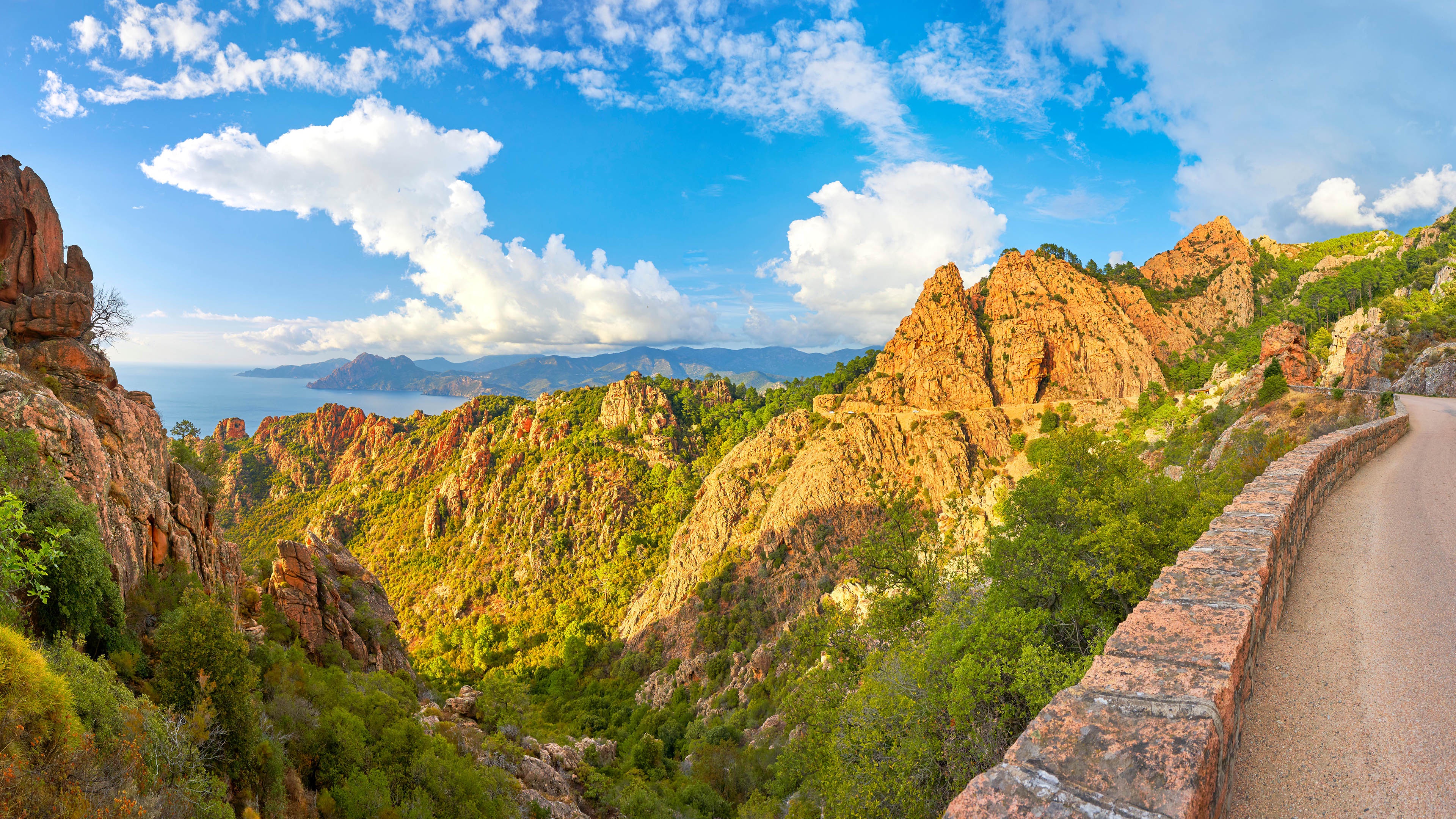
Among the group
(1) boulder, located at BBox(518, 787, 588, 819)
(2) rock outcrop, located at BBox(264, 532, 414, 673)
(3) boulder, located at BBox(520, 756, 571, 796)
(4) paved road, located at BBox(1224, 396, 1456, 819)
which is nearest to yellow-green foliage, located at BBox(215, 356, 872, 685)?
(2) rock outcrop, located at BBox(264, 532, 414, 673)

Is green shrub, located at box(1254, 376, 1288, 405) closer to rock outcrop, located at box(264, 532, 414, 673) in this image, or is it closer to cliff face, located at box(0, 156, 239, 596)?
cliff face, located at box(0, 156, 239, 596)

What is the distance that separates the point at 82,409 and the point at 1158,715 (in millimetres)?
26836

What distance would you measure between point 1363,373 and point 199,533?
266ft

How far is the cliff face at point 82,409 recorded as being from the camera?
14.0 metres

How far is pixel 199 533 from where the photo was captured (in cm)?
1922

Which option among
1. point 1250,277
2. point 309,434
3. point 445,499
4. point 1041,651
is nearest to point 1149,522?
point 1041,651

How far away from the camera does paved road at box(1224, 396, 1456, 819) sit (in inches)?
147

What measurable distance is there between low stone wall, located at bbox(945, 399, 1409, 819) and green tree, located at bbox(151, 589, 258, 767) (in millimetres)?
17335

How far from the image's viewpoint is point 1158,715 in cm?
322

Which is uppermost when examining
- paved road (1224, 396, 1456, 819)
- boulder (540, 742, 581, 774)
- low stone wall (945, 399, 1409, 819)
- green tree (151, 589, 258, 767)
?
low stone wall (945, 399, 1409, 819)

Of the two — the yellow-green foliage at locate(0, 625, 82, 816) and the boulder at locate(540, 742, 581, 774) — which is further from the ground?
the yellow-green foliage at locate(0, 625, 82, 816)

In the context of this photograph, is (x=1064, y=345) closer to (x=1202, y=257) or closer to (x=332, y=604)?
(x=1202, y=257)

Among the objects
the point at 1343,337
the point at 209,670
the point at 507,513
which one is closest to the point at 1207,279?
the point at 1343,337

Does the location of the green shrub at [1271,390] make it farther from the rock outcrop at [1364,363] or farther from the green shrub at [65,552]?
the green shrub at [65,552]
